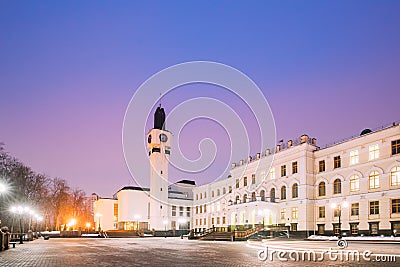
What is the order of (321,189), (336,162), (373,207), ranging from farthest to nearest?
1. (321,189)
2. (336,162)
3. (373,207)

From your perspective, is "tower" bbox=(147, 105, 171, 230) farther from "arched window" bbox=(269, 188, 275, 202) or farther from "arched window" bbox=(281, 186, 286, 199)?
"arched window" bbox=(281, 186, 286, 199)

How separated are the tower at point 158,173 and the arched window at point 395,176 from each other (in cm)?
4673

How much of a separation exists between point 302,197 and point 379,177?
11269mm

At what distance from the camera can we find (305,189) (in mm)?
51906

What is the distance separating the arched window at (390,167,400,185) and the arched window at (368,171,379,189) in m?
1.94

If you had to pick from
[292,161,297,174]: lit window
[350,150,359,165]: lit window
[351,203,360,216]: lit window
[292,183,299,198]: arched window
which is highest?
[350,150,359,165]: lit window

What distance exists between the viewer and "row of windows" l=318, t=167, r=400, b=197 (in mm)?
41844

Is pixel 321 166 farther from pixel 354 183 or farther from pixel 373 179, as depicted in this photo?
pixel 373 179

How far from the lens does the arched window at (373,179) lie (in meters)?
44.0

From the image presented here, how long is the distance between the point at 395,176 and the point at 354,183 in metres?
5.87

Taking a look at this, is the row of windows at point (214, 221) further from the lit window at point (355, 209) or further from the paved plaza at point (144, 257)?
the paved plaza at point (144, 257)

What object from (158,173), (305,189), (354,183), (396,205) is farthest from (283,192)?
(158,173)

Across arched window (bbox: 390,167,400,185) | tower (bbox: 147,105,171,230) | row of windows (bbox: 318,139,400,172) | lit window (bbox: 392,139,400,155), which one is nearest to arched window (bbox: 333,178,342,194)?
row of windows (bbox: 318,139,400,172)

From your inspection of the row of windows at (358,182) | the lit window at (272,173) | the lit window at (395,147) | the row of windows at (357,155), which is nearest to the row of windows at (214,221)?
the lit window at (272,173)
